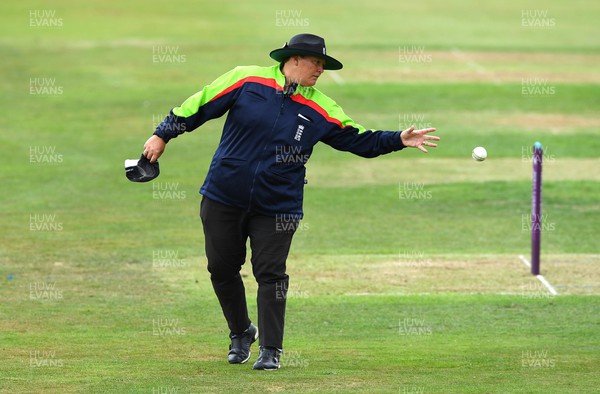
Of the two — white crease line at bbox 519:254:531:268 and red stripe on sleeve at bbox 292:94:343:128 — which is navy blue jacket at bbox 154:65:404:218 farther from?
white crease line at bbox 519:254:531:268

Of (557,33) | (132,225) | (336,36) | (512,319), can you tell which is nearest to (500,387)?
(512,319)

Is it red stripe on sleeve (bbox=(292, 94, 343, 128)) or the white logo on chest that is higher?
red stripe on sleeve (bbox=(292, 94, 343, 128))

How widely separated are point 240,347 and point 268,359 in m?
0.45

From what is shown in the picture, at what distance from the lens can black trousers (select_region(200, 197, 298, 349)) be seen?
9469mm

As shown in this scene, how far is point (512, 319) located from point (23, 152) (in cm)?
1445

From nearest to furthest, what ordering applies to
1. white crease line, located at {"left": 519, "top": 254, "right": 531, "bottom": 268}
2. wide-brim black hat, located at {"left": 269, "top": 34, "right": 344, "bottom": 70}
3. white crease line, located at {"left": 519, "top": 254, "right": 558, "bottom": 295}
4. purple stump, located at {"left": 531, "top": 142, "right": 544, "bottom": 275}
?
wide-brim black hat, located at {"left": 269, "top": 34, "right": 344, "bottom": 70}, white crease line, located at {"left": 519, "top": 254, "right": 558, "bottom": 295}, purple stump, located at {"left": 531, "top": 142, "right": 544, "bottom": 275}, white crease line, located at {"left": 519, "top": 254, "right": 531, "bottom": 268}

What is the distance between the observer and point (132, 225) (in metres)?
17.6

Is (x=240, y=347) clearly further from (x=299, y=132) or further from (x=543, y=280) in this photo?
(x=543, y=280)

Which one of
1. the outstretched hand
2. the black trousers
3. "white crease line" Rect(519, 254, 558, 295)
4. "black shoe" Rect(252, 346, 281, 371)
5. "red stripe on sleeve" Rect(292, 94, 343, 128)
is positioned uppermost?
"red stripe on sleeve" Rect(292, 94, 343, 128)

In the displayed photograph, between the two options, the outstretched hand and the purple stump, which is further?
the purple stump

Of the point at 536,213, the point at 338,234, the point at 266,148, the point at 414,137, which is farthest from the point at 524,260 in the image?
the point at 266,148

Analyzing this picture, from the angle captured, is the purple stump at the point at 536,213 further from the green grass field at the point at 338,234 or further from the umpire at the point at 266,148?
the umpire at the point at 266,148

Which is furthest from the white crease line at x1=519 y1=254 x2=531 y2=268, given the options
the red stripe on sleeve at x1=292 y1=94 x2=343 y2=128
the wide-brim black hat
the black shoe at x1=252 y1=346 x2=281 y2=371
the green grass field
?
the wide-brim black hat

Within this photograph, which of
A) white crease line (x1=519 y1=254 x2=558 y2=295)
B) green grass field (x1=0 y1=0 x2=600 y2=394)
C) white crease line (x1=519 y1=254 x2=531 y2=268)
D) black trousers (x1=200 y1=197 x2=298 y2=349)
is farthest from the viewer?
white crease line (x1=519 y1=254 x2=531 y2=268)
